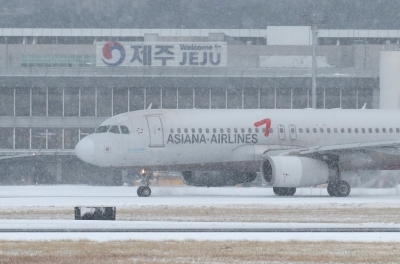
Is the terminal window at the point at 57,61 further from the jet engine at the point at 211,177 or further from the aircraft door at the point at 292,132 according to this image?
the aircraft door at the point at 292,132

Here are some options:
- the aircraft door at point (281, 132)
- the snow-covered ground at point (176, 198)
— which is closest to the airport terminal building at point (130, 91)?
the snow-covered ground at point (176, 198)

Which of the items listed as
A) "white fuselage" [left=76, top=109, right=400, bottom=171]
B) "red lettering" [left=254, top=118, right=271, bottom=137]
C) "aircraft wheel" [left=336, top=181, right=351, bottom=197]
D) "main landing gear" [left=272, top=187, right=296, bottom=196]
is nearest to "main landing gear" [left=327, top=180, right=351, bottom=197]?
"aircraft wheel" [left=336, top=181, right=351, bottom=197]

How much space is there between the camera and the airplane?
41.0 metres

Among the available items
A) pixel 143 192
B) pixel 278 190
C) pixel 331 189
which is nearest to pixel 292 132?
pixel 278 190

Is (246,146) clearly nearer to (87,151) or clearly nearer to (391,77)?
(87,151)

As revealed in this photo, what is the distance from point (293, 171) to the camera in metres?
40.6

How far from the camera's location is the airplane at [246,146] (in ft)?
135

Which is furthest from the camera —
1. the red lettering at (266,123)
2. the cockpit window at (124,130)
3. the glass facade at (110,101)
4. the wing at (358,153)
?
the glass facade at (110,101)

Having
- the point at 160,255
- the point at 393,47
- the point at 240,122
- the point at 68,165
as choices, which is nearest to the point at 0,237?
the point at 160,255

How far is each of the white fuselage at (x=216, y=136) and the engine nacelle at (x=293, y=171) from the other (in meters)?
1.40

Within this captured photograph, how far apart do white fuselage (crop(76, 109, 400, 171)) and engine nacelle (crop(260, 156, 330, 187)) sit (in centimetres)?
140

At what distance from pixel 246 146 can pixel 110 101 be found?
85.3 feet

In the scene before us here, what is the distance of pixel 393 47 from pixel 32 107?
89.3 ft

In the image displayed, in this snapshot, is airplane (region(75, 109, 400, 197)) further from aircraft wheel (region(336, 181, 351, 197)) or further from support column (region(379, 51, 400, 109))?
support column (region(379, 51, 400, 109))
